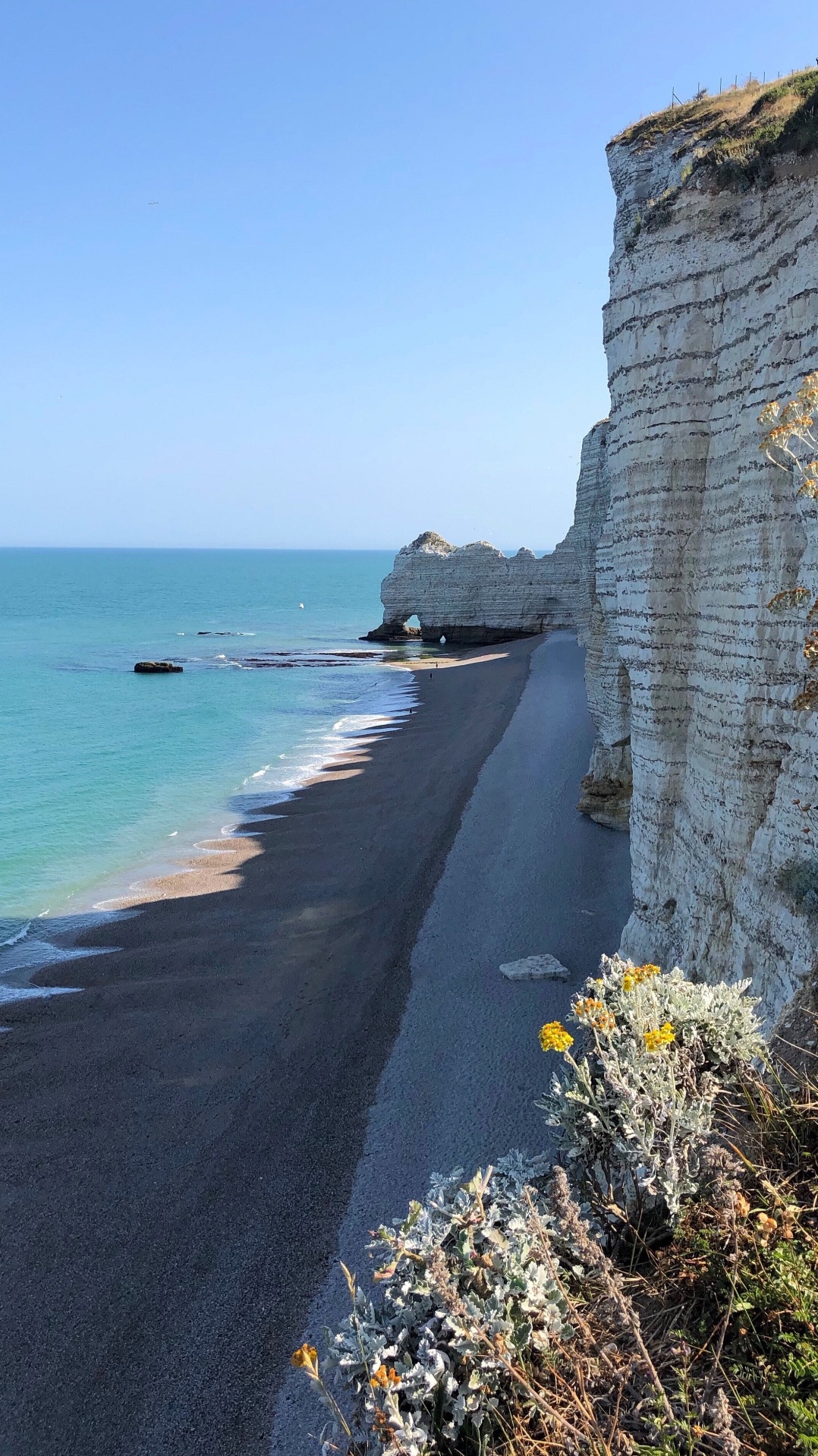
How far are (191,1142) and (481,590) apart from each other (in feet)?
158

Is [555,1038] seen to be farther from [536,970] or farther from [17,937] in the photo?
[17,937]

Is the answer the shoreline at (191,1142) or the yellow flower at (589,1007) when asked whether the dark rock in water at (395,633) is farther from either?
the yellow flower at (589,1007)

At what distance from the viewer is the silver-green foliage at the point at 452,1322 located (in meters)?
3.20

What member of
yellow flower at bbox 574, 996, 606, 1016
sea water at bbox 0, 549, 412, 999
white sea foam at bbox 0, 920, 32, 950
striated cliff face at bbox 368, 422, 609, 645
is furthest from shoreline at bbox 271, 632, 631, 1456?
striated cliff face at bbox 368, 422, 609, 645

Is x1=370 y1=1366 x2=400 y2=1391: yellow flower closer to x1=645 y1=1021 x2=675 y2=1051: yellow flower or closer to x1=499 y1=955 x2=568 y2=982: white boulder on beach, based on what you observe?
x1=645 y1=1021 x2=675 y2=1051: yellow flower

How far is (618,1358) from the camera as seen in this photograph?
3391 mm

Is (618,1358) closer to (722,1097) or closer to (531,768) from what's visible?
(722,1097)

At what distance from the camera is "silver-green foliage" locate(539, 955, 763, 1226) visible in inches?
159

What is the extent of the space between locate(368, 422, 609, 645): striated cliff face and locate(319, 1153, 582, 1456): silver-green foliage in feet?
149

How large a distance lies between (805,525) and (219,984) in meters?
10.1

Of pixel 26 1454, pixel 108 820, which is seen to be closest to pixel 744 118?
pixel 26 1454

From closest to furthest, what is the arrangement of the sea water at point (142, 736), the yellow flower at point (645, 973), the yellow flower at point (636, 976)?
1. the yellow flower at point (636, 976)
2. the yellow flower at point (645, 973)
3. the sea water at point (142, 736)

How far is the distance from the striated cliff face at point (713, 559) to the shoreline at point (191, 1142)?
4.29 meters

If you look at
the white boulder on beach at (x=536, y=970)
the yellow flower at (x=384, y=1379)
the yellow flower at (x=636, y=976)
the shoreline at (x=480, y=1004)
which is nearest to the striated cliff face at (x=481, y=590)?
the shoreline at (x=480, y=1004)
